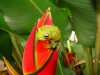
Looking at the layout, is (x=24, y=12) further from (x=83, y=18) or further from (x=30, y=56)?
(x=30, y=56)

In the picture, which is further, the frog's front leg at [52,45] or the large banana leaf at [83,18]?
the large banana leaf at [83,18]

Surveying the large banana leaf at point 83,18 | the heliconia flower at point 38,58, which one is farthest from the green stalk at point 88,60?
the heliconia flower at point 38,58

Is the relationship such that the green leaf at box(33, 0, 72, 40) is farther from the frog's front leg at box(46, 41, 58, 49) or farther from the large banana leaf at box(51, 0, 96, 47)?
the frog's front leg at box(46, 41, 58, 49)

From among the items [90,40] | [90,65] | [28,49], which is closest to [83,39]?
[90,40]

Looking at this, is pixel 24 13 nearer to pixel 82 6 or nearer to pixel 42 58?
pixel 82 6

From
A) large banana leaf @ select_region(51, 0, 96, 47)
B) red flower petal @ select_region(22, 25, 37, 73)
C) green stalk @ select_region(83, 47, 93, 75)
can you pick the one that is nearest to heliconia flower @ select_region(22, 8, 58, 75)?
red flower petal @ select_region(22, 25, 37, 73)

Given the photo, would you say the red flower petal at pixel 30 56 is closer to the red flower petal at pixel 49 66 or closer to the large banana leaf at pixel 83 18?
the red flower petal at pixel 49 66

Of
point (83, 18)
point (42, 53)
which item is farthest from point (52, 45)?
point (83, 18)

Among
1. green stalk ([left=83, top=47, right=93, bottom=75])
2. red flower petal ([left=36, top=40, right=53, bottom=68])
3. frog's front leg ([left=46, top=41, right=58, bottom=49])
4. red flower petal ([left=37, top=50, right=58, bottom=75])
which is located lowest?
green stalk ([left=83, top=47, right=93, bottom=75])

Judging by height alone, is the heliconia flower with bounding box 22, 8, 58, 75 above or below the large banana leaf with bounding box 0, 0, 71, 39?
below
